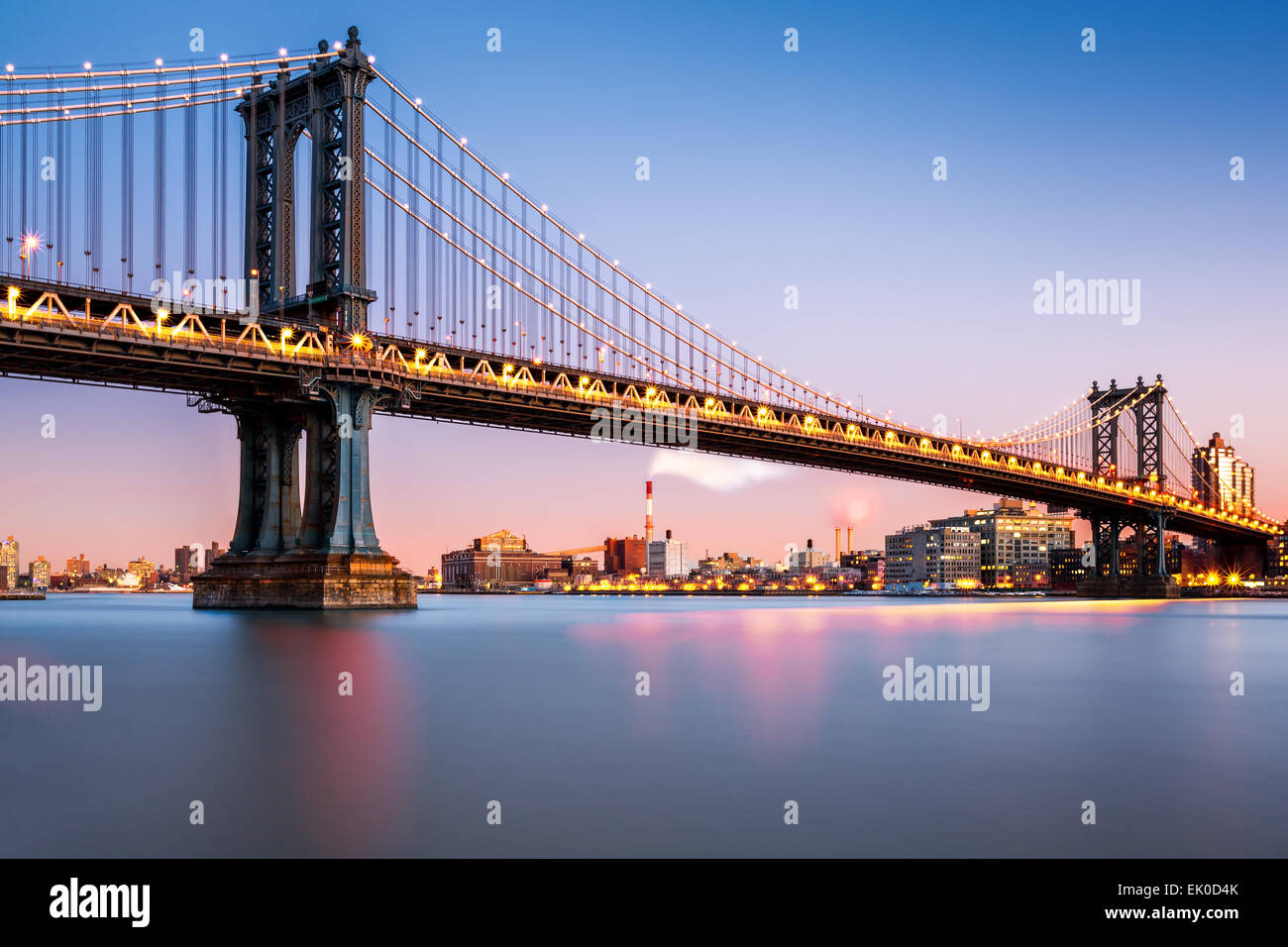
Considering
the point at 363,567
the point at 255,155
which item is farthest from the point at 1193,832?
the point at 255,155

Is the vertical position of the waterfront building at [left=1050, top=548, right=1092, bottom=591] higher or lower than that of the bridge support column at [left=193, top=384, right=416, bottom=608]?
lower

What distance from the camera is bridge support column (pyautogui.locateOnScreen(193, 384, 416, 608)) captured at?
43.2 m

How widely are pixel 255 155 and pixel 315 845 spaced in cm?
4806

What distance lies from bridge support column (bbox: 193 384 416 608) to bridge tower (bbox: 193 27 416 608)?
0.18 ft

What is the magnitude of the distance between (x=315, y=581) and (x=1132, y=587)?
8908cm

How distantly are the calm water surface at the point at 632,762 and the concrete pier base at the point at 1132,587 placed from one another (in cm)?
8787
